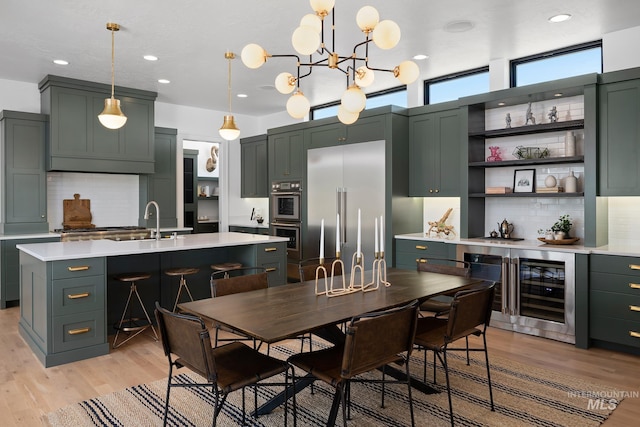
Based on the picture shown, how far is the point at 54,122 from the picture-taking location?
560cm

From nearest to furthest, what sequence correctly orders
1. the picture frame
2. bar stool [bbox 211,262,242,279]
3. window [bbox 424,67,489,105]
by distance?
bar stool [bbox 211,262,242,279] < the picture frame < window [bbox 424,67,489,105]

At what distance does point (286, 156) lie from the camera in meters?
6.89

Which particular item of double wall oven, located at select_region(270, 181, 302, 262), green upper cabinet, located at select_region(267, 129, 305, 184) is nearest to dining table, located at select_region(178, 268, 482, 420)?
double wall oven, located at select_region(270, 181, 302, 262)

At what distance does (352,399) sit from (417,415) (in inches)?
17.0

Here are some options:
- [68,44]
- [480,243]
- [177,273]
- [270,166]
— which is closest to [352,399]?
[177,273]

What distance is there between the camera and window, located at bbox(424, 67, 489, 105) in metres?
5.36

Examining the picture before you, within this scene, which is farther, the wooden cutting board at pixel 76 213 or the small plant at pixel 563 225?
the wooden cutting board at pixel 76 213

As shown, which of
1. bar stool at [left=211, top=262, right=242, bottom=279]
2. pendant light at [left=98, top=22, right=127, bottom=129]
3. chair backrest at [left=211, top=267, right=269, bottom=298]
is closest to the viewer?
chair backrest at [left=211, top=267, right=269, bottom=298]

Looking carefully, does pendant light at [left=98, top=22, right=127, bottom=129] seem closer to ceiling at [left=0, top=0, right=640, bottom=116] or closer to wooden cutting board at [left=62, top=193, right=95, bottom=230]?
ceiling at [left=0, top=0, right=640, bottom=116]

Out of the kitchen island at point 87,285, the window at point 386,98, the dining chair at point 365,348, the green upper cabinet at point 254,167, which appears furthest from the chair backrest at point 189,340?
the green upper cabinet at point 254,167

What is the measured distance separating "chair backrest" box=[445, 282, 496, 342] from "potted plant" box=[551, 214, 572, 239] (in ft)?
6.65

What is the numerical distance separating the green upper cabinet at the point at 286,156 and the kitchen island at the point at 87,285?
2.23 metres

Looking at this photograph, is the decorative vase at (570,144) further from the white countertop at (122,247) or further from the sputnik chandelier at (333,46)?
the white countertop at (122,247)

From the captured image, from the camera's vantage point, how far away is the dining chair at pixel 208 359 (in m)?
1.97
